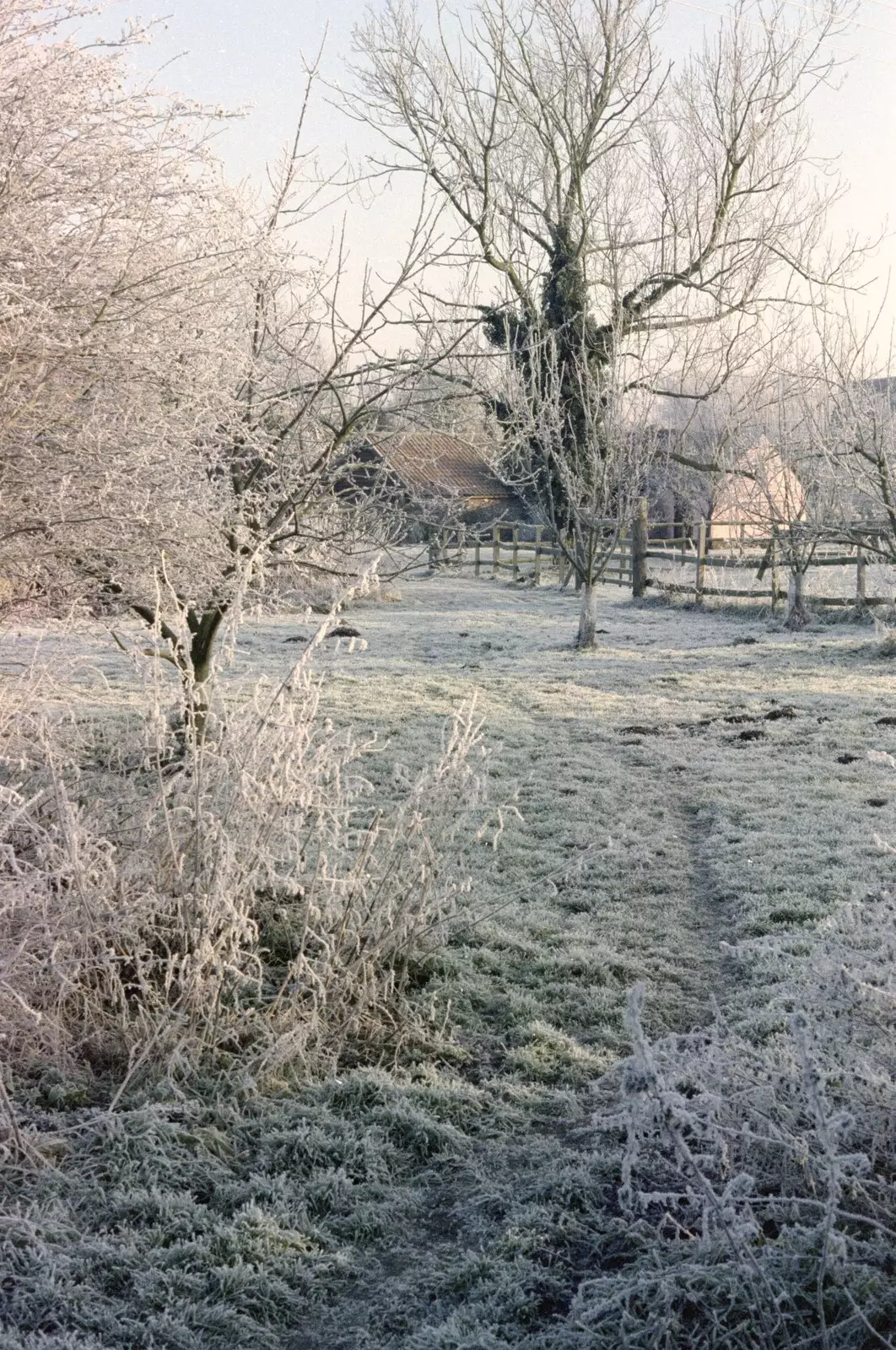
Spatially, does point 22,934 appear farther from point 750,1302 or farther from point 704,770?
point 704,770

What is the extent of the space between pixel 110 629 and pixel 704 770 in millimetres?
4563

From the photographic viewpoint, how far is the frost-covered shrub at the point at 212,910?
3697 mm

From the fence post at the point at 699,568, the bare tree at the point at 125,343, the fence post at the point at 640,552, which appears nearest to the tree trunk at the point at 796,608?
the fence post at the point at 699,568

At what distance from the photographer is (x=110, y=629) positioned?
5.95m

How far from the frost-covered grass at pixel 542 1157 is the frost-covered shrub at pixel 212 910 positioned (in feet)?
0.63

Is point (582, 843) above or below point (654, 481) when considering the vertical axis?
below

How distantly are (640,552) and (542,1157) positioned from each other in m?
18.2

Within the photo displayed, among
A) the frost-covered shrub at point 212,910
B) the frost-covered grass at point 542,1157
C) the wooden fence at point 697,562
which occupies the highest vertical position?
the wooden fence at point 697,562

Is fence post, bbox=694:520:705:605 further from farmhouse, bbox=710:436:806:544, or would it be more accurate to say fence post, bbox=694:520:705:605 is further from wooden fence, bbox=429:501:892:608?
farmhouse, bbox=710:436:806:544

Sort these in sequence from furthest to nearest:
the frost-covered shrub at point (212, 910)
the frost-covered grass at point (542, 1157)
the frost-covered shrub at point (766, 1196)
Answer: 1. the frost-covered shrub at point (212, 910)
2. the frost-covered grass at point (542, 1157)
3. the frost-covered shrub at point (766, 1196)

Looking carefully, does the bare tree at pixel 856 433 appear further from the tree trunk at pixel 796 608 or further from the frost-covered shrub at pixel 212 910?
the frost-covered shrub at pixel 212 910

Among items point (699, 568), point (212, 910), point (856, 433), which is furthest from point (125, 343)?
point (699, 568)

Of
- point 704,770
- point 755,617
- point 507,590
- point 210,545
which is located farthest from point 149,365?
point 507,590

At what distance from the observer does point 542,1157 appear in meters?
3.46
